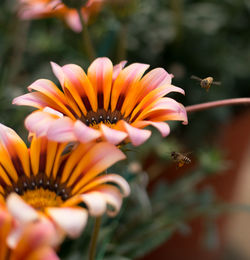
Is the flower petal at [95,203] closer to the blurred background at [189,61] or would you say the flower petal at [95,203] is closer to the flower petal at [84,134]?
the flower petal at [84,134]

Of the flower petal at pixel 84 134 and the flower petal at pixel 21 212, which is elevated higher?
the flower petal at pixel 84 134

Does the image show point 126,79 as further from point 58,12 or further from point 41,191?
point 58,12

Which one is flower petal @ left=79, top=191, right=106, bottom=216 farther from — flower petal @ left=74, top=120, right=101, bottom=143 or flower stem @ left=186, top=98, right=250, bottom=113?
flower stem @ left=186, top=98, right=250, bottom=113

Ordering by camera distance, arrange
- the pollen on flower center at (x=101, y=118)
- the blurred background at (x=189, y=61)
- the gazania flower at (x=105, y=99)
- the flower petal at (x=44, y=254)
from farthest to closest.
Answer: the blurred background at (x=189, y=61)
the pollen on flower center at (x=101, y=118)
the gazania flower at (x=105, y=99)
the flower petal at (x=44, y=254)

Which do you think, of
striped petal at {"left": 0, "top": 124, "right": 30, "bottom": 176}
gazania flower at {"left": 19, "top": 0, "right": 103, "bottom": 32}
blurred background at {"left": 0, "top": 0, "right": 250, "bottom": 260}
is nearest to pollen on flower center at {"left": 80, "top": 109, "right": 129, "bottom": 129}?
striped petal at {"left": 0, "top": 124, "right": 30, "bottom": 176}

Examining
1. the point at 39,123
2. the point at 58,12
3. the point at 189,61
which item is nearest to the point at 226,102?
the point at 39,123

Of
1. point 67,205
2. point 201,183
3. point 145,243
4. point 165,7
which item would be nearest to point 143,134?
point 67,205

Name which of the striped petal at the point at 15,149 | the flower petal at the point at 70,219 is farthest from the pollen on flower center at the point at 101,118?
the flower petal at the point at 70,219
